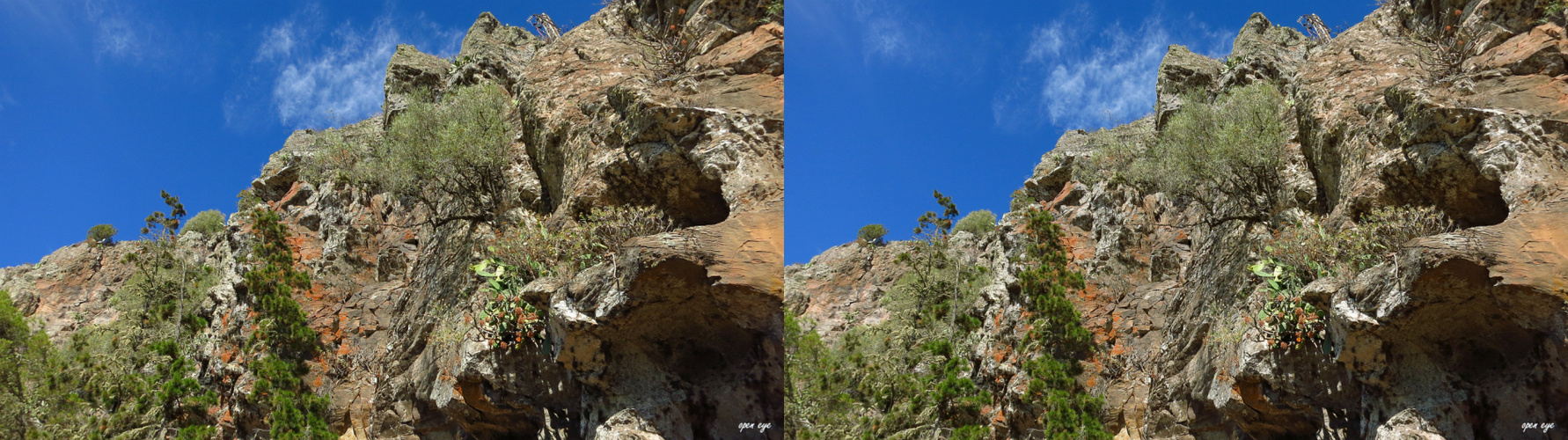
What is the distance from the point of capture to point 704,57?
14867 millimetres

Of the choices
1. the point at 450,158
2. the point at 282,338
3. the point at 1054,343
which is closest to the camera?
the point at 450,158

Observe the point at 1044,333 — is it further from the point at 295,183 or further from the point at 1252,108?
the point at 295,183

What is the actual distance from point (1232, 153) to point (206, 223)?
5311 cm

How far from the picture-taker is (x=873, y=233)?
58.5m

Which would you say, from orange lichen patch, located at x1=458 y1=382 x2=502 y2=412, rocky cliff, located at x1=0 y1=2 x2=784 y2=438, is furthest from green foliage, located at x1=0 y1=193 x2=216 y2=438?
orange lichen patch, located at x1=458 y1=382 x2=502 y2=412

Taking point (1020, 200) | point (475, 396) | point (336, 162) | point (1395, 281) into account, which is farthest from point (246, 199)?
point (1395, 281)

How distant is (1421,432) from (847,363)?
20.6m

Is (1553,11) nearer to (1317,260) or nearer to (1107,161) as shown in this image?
(1317,260)

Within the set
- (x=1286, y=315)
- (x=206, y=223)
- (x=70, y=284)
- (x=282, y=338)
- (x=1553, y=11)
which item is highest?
(x=206, y=223)

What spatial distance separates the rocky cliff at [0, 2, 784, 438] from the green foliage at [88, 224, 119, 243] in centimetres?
3924

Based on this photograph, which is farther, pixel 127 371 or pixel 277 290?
pixel 127 371

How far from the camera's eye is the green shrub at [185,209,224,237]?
5005 centimetres

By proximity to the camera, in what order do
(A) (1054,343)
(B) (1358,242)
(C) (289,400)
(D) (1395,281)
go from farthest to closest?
1. (A) (1054,343)
2. (C) (289,400)
3. (B) (1358,242)
4. (D) (1395,281)

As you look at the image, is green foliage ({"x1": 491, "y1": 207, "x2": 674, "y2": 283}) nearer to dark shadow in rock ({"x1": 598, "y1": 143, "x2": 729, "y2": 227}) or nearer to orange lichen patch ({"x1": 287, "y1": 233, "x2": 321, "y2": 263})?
dark shadow in rock ({"x1": 598, "y1": 143, "x2": 729, "y2": 227})
